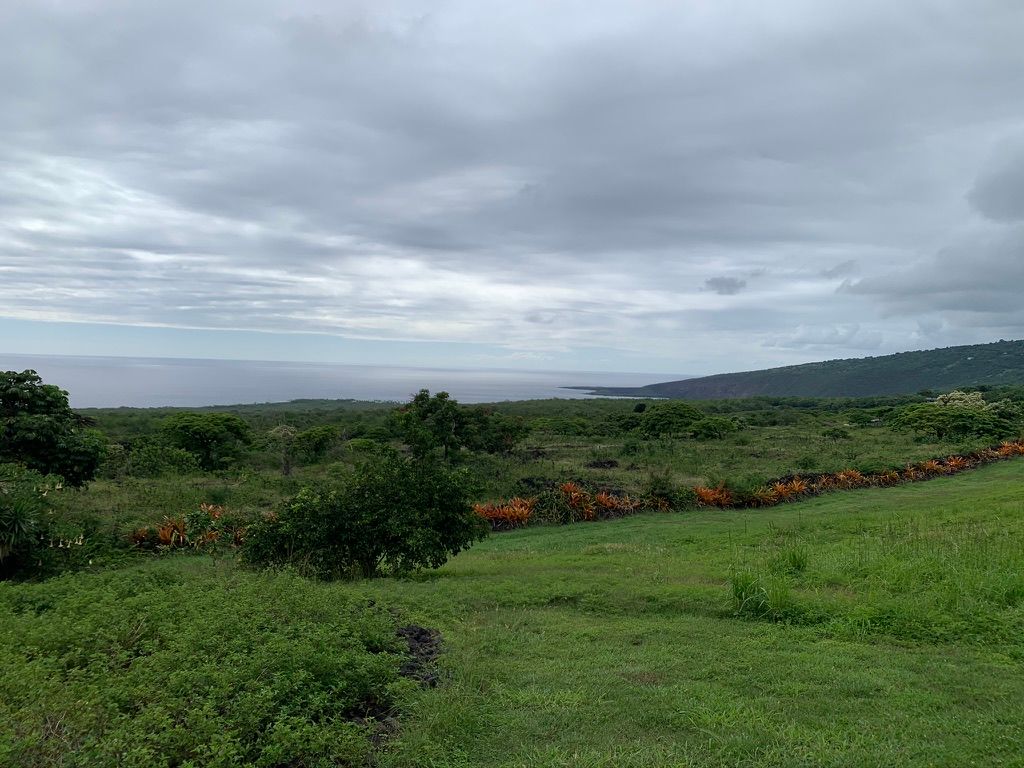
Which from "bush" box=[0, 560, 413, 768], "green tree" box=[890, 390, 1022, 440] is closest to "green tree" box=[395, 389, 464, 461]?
"bush" box=[0, 560, 413, 768]

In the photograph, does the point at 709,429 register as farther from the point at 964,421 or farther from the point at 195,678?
the point at 195,678

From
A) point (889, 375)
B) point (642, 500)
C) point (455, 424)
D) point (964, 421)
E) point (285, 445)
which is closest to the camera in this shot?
point (642, 500)

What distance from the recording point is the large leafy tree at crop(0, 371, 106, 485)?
39.3 ft

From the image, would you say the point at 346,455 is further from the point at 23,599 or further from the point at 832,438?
the point at 832,438

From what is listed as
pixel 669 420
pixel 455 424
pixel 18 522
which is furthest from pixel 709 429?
pixel 18 522

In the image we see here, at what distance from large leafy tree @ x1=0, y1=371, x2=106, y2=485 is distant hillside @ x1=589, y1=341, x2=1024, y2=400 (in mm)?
123026

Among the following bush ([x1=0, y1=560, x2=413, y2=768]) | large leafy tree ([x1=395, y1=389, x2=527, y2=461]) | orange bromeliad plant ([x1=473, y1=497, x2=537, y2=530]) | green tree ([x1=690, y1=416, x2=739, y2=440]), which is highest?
large leafy tree ([x1=395, y1=389, x2=527, y2=461])

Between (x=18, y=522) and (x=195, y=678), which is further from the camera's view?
(x=18, y=522)

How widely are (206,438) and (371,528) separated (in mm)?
20357

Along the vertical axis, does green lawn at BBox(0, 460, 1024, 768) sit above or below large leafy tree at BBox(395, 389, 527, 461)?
below

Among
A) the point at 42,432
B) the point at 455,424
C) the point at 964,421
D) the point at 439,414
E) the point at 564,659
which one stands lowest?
the point at 564,659

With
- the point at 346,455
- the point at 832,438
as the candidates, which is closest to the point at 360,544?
the point at 346,455

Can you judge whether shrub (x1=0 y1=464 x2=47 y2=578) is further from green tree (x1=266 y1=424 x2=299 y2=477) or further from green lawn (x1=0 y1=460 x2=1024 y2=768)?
green tree (x1=266 y1=424 x2=299 y2=477)

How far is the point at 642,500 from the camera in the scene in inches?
657
